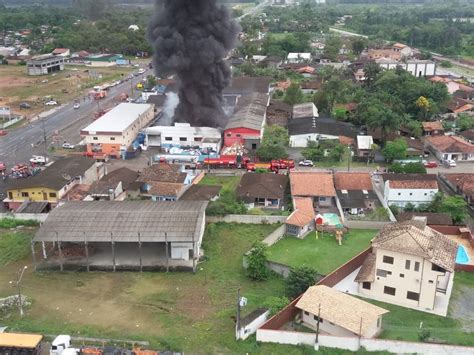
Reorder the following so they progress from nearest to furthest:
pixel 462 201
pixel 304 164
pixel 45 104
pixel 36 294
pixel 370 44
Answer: pixel 36 294 < pixel 462 201 < pixel 304 164 < pixel 45 104 < pixel 370 44

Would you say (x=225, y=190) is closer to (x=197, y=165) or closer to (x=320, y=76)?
(x=197, y=165)

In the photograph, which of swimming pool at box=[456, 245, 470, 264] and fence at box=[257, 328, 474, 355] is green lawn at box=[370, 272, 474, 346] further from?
swimming pool at box=[456, 245, 470, 264]

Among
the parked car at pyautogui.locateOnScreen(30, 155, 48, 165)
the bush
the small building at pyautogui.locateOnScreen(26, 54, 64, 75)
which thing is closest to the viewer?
the bush

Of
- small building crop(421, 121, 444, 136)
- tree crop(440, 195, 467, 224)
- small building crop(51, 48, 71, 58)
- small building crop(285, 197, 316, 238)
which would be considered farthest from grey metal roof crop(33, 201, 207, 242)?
small building crop(51, 48, 71, 58)

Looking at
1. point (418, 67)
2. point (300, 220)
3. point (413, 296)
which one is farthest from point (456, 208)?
point (418, 67)

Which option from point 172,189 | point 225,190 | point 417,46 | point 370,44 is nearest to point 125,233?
point 172,189

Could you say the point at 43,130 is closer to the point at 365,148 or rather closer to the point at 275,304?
the point at 365,148

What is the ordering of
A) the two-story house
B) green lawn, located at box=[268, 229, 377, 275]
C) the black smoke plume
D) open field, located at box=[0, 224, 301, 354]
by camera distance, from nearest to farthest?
open field, located at box=[0, 224, 301, 354] → the two-story house → green lawn, located at box=[268, 229, 377, 275] → the black smoke plume
